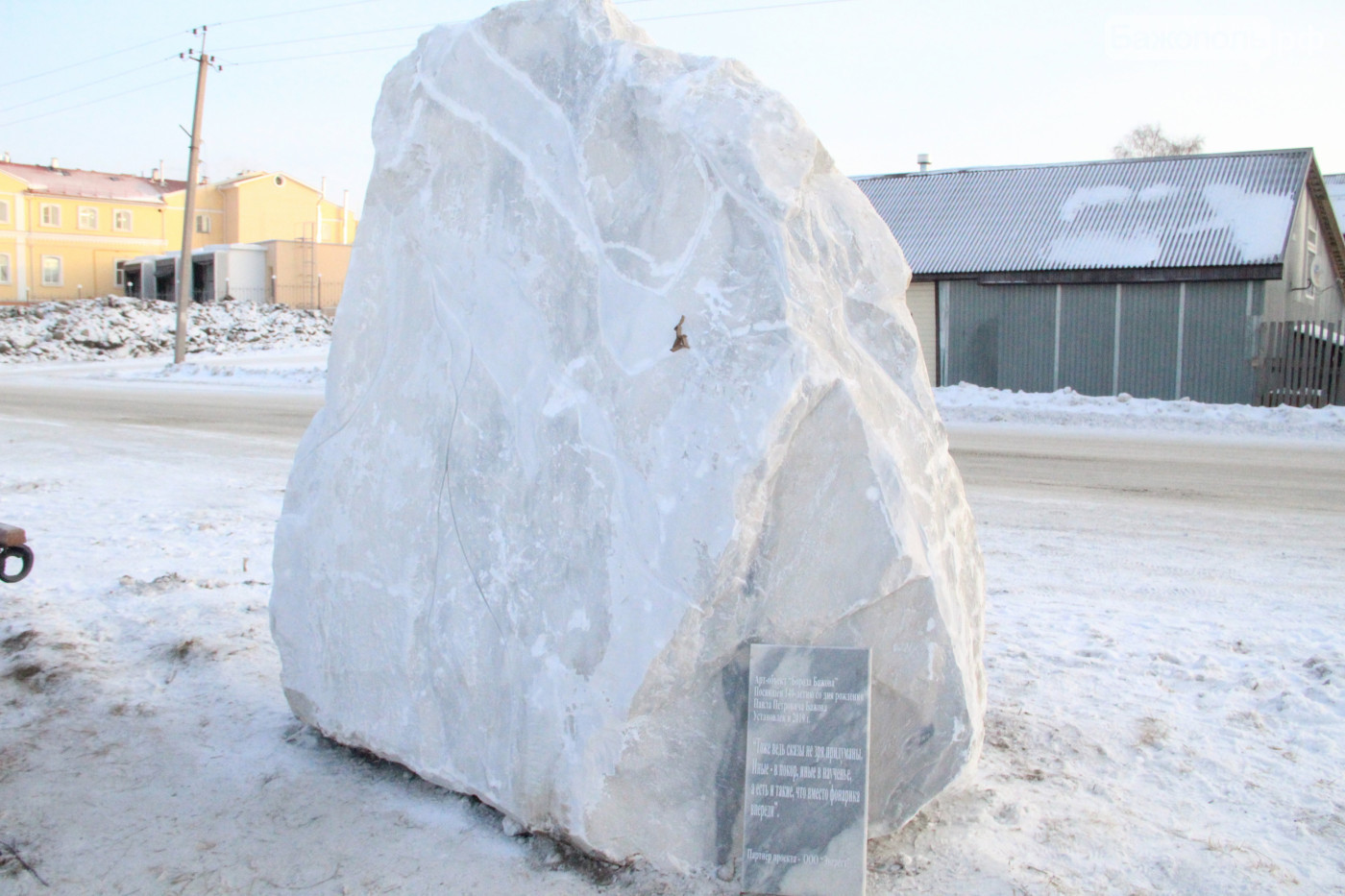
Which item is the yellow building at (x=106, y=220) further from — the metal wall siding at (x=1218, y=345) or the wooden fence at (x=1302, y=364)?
the wooden fence at (x=1302, y=364)

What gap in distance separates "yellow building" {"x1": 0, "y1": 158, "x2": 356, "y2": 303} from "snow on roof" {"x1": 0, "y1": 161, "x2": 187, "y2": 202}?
1.8 inches

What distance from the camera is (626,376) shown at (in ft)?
8.83

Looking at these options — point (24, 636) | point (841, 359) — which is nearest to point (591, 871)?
point (841, 359)

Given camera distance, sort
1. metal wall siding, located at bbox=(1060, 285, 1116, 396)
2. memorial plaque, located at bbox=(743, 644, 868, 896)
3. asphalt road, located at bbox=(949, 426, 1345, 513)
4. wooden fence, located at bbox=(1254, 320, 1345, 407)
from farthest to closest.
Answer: metal wall siding, located at bbox=(1060, 285, 1116, 396)
wooden fence, located at bbox=(1254, 320, 1345, 407)
asphalt road, located at bbox=(949, 426, 1345, 513)
memorial plaque, located at bbox=(743, 644, 868, 896)

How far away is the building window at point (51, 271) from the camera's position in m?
50.0

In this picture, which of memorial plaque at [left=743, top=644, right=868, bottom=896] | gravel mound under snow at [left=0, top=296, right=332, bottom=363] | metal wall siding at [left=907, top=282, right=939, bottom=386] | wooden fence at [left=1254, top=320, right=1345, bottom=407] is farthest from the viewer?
gravel mound under snow at [left=0, top=296, right=332, bottom=363]

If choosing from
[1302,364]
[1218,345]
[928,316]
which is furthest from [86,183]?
[1302,364]

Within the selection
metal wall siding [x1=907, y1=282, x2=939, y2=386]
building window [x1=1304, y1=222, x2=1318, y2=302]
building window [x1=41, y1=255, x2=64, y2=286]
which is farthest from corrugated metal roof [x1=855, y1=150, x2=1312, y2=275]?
building window [x1=41, y1=255, x2=64, y2=286]

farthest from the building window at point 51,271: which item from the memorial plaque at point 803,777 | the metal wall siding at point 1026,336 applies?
the memorial plaque at point 803,777

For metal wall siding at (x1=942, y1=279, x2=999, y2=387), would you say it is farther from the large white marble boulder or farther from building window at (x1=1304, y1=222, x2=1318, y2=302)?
the large white marble boulder

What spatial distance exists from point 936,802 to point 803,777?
0.76 metres

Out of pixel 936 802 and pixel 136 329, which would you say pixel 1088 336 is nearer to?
pixel 936 802

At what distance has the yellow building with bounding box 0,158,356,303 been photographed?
4919cm

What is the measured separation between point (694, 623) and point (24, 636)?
330 cm
